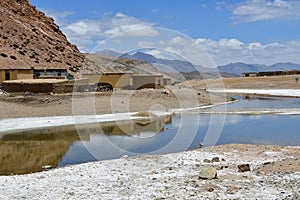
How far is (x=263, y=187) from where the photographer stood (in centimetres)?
1120

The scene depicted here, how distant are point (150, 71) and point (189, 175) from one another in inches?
1986

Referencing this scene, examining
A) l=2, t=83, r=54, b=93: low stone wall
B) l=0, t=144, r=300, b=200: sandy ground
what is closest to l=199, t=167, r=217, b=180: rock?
l=0, t=144, r=300, b=200: sandy ground

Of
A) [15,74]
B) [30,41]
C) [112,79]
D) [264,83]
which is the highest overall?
[30,41]

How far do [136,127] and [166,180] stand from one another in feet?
50.9

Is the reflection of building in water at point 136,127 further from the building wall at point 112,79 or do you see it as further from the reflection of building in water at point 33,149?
the building wall at point 112,79

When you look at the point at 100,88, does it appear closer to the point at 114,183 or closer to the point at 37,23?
the point at 114,183

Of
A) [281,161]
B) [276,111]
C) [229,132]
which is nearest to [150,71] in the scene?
[276,111]

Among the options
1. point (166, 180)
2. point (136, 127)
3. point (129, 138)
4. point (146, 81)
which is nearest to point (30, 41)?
point (146, 81)

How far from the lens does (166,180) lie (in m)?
12.3

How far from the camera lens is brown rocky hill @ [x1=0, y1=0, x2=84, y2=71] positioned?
6418 centimetres

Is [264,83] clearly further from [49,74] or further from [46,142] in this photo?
[46,142]

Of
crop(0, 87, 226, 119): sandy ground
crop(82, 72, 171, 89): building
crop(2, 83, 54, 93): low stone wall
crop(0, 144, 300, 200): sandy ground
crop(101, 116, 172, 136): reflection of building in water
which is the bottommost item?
crop(0, 144, 300, 200): sandy ground

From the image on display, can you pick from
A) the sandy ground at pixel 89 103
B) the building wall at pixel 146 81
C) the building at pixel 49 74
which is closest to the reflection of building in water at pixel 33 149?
the sandy ground at pixel 89 103

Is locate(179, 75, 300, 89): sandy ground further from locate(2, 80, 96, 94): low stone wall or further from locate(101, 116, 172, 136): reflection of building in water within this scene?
locate(101, 116, 172, 136): reflection of building in water
